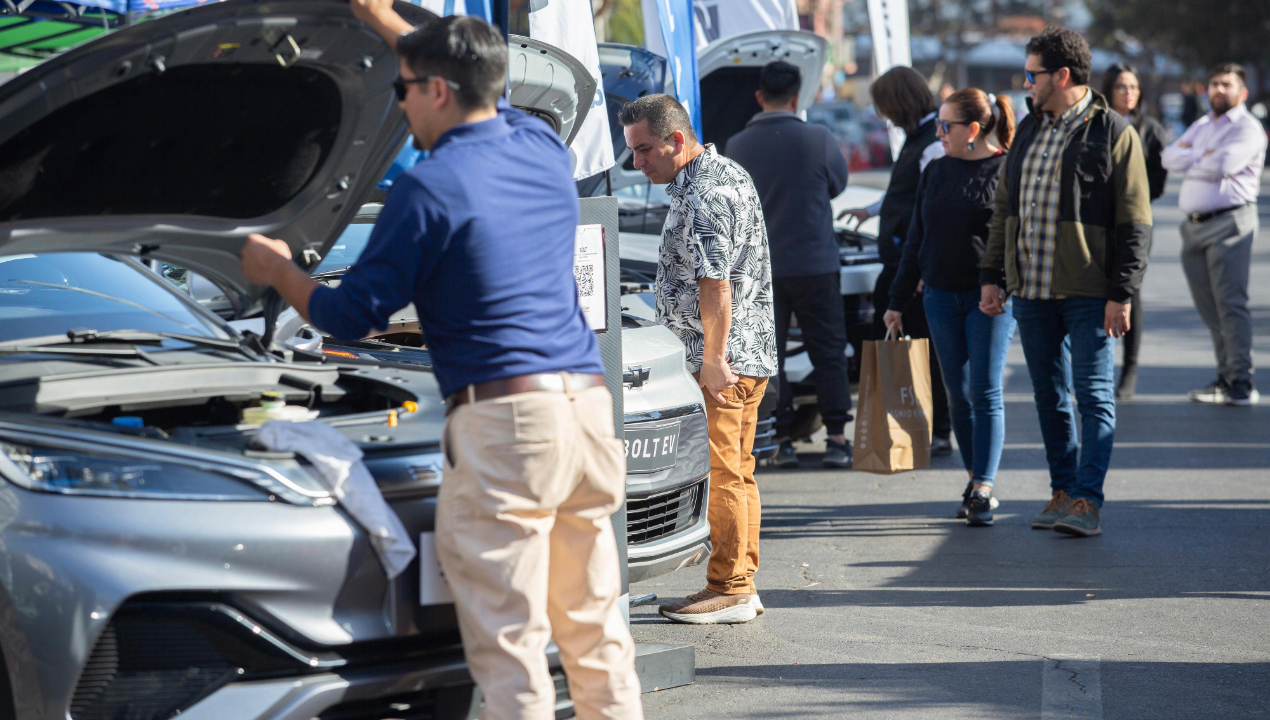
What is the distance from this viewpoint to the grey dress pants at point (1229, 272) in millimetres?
9133

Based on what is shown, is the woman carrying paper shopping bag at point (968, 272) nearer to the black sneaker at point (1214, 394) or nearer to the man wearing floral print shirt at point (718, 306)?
the man wearing floral print shirt at point (718, 306)

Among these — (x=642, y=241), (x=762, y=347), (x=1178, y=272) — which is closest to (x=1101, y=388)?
(x=762, y=347)

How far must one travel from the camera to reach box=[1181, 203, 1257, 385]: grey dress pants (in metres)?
9.13

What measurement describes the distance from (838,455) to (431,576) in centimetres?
495

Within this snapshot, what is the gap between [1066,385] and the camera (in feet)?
20.1

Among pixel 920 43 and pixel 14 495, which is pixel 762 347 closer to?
pixel 14 495

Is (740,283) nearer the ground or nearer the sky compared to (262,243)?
nearer the ground

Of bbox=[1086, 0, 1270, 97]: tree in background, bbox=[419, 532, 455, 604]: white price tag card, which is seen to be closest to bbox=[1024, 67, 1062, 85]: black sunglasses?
bbox=[419, 532, 455, 604]: white price tag card

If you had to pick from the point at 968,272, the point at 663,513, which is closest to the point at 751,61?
the point at 968,272

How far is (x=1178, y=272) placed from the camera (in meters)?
17.7

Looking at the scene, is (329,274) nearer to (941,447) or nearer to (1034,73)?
(1034,73)

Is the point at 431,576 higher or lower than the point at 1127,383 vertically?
higher

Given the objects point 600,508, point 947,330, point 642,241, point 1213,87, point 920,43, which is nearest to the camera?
point 600,508

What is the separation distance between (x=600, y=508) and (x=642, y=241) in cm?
484
